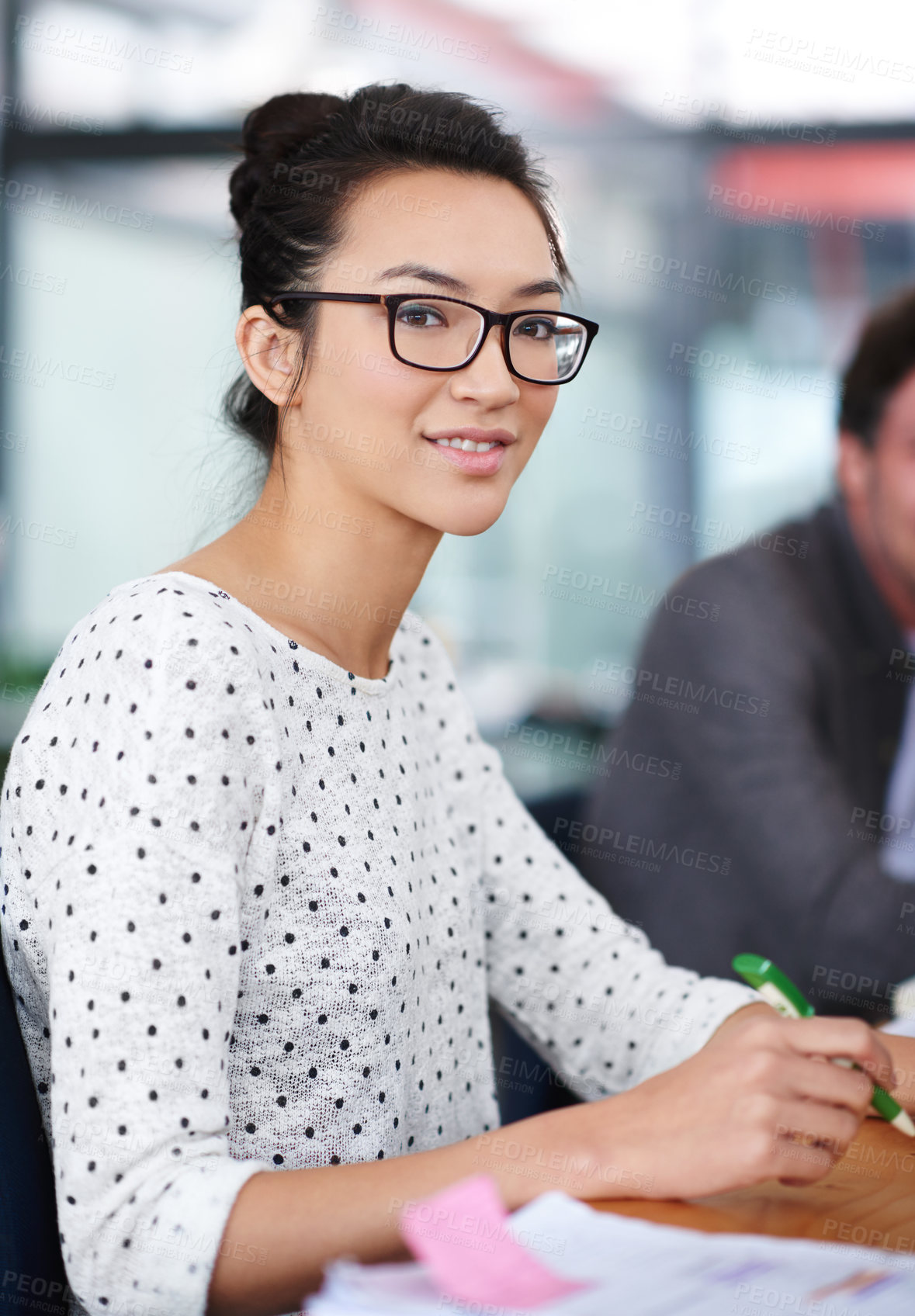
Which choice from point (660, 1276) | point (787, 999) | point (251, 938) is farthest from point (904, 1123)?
point (251, 938)

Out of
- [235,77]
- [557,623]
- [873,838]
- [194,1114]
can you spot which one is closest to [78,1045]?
[194,1114]

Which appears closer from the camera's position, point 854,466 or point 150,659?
point 150,659

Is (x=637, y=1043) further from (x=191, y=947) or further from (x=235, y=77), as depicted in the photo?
(x=235, y=77)

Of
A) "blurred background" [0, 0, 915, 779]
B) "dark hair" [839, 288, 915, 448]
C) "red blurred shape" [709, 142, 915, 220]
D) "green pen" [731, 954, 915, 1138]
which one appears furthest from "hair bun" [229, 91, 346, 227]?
"red blurred shape" [709, 142, 915, 220]

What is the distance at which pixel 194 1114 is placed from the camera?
726mm

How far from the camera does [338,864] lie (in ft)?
2.97

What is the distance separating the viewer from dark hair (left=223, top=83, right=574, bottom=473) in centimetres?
102

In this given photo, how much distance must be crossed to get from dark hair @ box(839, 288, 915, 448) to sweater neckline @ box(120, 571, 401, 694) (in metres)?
1.13

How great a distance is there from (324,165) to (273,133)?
11cm

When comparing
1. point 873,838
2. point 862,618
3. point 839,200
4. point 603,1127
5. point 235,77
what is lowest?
point 873,838

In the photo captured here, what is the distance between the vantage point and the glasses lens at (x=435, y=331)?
3.13ft

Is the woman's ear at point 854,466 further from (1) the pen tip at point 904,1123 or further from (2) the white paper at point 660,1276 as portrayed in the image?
(2) the white paper at point 660,1276

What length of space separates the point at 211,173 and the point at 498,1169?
3659mm

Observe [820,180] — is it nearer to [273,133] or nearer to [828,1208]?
[273,133]
